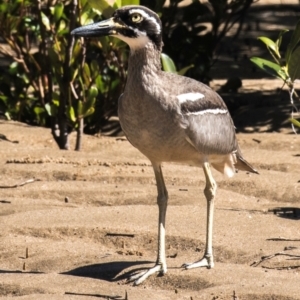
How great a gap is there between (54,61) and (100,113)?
40.3 inches

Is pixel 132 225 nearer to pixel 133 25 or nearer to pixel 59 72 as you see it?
pixel 133 25

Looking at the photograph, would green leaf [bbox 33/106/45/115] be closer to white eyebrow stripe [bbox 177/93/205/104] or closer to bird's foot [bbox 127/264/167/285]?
white eyebrow stripe [bbox 177/93/205/104]

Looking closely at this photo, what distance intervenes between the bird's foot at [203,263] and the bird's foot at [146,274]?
126mm

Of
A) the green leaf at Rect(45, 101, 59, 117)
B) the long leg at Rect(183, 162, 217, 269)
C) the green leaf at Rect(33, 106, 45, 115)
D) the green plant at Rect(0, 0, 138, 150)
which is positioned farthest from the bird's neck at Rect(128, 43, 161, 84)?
the green leaf at Rect(33, 106, 45, 115)

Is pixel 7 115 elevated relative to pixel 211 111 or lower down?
lower down

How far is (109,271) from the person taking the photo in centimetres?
541

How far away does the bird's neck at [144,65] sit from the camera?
17.3 ft

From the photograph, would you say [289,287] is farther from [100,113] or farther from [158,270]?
[100,113]

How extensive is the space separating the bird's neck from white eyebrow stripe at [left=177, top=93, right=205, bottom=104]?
17 cm

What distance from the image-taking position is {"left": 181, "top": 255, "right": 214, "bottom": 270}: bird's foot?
537cm

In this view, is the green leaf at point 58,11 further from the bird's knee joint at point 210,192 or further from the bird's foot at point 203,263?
the bird's foot at point 203,263

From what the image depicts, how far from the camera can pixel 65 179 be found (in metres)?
7.36

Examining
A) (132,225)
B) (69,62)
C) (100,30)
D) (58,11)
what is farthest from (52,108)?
(100,30)

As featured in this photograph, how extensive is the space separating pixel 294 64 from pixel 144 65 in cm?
134
